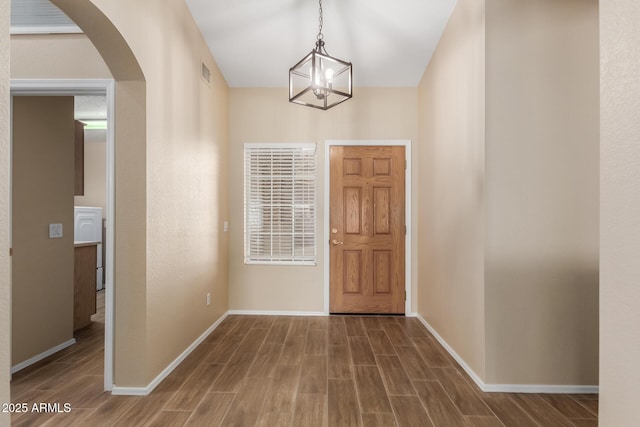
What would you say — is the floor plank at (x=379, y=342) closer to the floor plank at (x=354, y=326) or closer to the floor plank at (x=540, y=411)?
the floor plank at (x=354, y=326)

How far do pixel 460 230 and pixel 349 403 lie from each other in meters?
1.63

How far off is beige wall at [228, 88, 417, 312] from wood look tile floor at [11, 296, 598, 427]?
35.8 inches

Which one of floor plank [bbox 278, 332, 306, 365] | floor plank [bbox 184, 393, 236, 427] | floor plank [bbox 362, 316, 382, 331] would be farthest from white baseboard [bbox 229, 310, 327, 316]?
floor plank [bbox 184, 393, 236, 427]

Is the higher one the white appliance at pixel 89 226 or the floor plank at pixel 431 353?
the white appliance at pixel 89 226

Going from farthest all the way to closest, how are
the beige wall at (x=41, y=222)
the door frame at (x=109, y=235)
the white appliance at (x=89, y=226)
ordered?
the white appliance at (x=89, y=226) → the beige wall at (x=41, y=222) → the door frame at (x=109, y=235)

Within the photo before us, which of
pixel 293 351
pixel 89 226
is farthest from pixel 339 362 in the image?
pixel 89 226

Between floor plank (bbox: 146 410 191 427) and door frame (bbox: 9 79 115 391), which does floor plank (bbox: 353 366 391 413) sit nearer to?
floor plank (bbox: 146 410 191 427)

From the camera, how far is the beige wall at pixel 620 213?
43.8 inches

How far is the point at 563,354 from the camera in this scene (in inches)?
91.6

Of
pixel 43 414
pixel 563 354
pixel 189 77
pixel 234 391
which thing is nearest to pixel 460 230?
pixel 563 354

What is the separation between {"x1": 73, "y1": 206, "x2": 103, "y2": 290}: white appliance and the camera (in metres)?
5.52

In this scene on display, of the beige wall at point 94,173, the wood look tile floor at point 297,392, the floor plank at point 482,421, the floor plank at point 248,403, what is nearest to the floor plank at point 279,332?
the wood look tile floor at point 297,392

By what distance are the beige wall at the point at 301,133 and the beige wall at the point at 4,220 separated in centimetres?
303

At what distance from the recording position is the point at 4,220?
1161 millimetres
